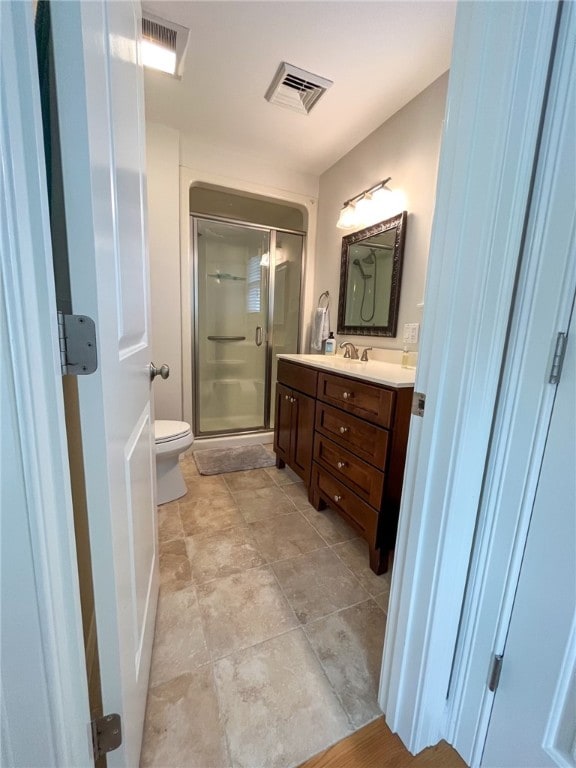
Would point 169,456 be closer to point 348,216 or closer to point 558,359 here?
point 558,359

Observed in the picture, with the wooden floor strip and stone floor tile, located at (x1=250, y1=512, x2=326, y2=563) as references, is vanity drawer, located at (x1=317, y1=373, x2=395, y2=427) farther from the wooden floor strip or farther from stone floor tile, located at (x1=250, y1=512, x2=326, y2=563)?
the wooden floor strip

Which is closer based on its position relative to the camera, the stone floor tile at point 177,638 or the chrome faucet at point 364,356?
the stone floor tile at point 177,638

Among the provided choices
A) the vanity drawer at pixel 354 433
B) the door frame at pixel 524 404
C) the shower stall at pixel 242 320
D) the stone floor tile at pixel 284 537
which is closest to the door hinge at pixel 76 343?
the door frame at pixel 524 404

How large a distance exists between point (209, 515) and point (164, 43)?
2.45m

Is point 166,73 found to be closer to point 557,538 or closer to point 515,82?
point 515,82

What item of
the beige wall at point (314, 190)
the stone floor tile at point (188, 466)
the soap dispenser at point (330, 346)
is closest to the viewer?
the beige wall at point (314, 190)

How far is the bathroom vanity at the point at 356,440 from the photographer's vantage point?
129cm

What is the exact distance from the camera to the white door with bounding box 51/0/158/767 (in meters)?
0.42

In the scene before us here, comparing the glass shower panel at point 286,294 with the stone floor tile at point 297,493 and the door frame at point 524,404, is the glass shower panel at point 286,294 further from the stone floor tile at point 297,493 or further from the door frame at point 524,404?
the door frame at point 524,404

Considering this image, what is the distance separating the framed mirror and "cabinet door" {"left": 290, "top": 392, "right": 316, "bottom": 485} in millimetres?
696

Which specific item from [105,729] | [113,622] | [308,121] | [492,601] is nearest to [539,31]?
[492,601]

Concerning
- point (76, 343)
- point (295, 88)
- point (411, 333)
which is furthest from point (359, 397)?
point (295, 88)

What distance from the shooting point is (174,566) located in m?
1.39

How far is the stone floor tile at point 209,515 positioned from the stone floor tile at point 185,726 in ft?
2.42
